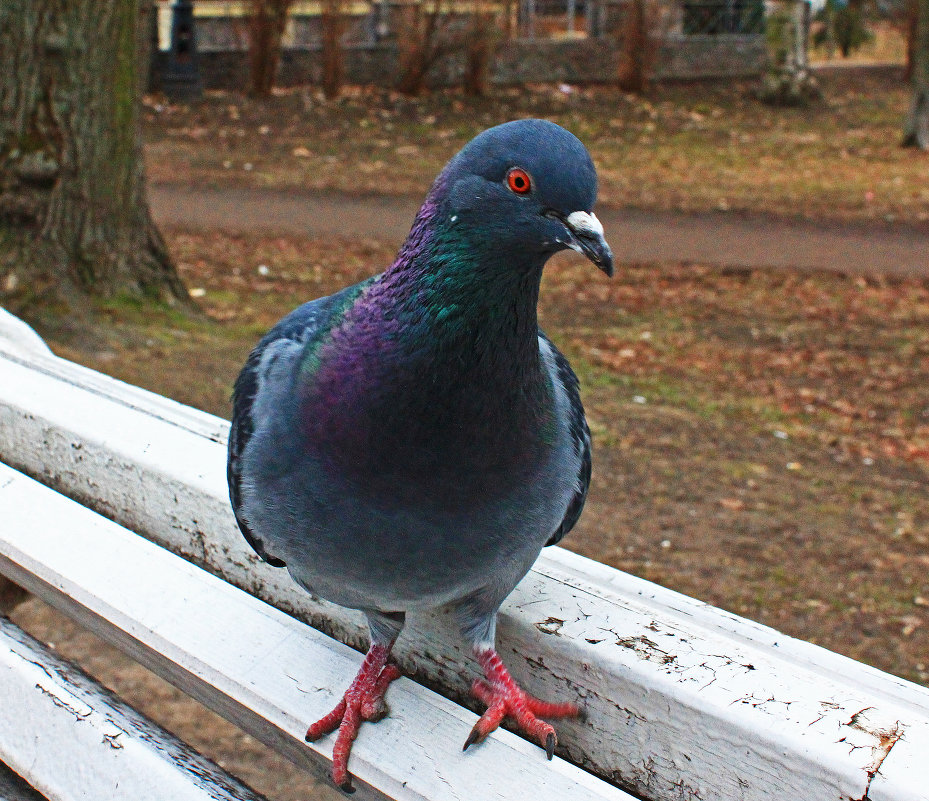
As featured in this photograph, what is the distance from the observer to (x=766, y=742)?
1.32 m

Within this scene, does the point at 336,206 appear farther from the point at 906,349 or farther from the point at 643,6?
the point at 643,6

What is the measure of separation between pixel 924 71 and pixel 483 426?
1373 centimetres

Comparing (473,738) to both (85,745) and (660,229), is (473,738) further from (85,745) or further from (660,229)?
(660,229)

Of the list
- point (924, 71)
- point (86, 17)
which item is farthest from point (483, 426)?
point (924, 71)

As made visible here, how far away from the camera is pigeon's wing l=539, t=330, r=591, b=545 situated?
1.83 m

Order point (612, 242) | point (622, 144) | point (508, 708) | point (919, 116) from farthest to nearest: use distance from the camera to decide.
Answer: point (622, 144) → point (919, 116) → point (612, 242) → point (508, 708)

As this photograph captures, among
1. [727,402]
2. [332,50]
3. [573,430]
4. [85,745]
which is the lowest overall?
[727,402]

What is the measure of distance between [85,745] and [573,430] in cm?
90

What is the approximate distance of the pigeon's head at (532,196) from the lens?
57.3 inches

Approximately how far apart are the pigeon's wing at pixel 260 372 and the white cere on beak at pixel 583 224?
14.9 inches

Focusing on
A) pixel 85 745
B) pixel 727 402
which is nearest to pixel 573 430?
pixel 85 745

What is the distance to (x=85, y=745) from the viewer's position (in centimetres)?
174

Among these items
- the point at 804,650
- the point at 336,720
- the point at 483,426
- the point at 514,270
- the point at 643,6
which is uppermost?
the point at 643,6

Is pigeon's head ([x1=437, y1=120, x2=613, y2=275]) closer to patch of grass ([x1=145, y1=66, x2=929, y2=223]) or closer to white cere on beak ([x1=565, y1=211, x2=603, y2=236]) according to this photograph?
white cere on beak ([x1=565, y1=211, x2=603, y2=236])
